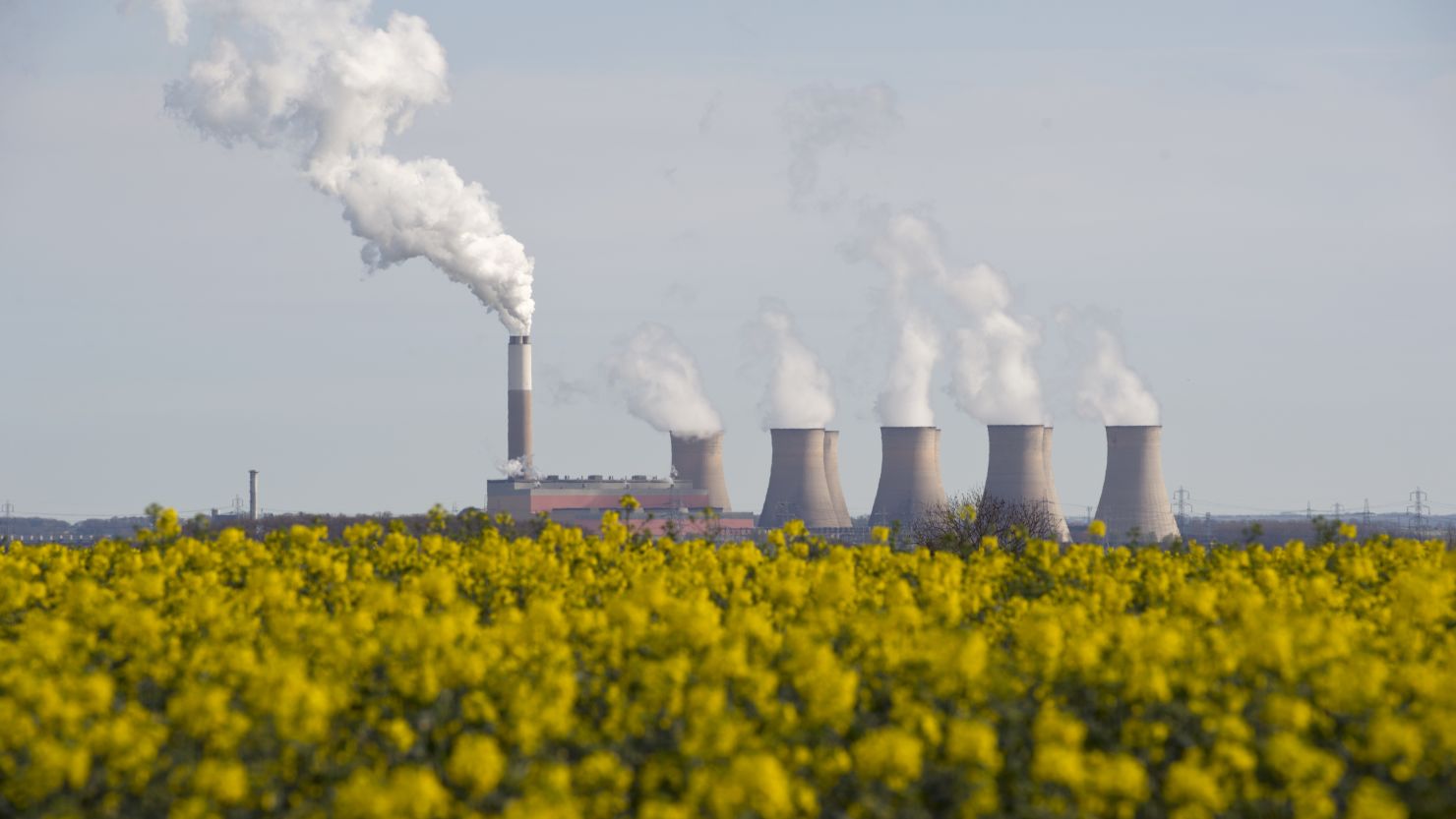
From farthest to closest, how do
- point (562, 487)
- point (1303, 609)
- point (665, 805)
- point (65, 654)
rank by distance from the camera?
point (562, 487) < point (1303, 609) < point (65, 654) < point (665, 805)

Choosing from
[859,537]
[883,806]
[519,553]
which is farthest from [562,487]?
[883,806]

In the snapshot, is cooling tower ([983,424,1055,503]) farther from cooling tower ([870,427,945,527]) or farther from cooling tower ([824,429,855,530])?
cooling tower ([824,429,855,530])

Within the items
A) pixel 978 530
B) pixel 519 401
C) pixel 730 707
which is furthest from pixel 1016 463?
pixel 730 707

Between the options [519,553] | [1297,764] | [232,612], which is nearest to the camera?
[1297,764]

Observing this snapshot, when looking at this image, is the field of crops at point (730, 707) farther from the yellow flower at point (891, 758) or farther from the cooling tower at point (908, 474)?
the cooling tower at point (908, 474)

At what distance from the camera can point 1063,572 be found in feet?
37.4

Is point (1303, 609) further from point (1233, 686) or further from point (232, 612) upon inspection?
point (232, 612)

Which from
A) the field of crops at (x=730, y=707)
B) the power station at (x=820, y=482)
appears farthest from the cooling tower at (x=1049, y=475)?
the field of crops at (x=730, y=707)

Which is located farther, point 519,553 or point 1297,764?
point 519,553

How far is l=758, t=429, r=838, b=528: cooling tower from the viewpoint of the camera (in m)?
67.3

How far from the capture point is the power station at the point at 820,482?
184ft

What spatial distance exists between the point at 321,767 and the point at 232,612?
265cm

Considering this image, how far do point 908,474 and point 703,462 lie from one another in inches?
752

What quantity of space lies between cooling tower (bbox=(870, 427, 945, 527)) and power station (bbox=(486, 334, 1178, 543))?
0.10 feet
